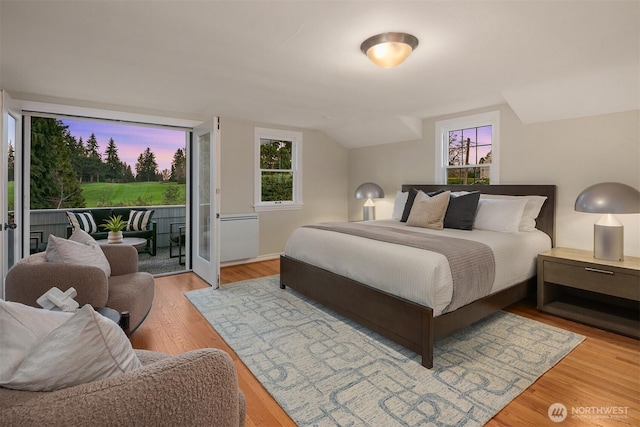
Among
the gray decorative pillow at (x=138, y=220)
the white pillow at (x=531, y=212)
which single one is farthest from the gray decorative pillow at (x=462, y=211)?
the gray decorative pillow at (x=138, y=220)

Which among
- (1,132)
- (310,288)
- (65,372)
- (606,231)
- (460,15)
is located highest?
(460,15)

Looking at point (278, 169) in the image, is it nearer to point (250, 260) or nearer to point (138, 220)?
point (250, 260)

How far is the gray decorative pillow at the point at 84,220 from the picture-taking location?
554cm

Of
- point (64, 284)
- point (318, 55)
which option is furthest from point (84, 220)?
point (318, 55)

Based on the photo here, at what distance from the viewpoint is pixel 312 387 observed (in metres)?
2.06

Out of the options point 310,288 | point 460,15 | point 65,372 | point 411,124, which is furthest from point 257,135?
point 65,372

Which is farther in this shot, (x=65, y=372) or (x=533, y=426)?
(x=533, y=426)

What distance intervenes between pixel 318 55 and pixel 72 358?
95.7 inches

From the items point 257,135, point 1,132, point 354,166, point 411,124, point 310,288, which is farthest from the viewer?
point 354,166

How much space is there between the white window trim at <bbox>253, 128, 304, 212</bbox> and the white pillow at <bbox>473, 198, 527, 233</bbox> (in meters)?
3.01

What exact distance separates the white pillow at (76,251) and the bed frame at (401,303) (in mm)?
A: 1805

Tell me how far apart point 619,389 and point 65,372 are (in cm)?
284

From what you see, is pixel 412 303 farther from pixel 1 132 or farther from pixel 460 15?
pixel 1 132

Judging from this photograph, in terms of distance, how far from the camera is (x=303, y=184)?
230 inches
